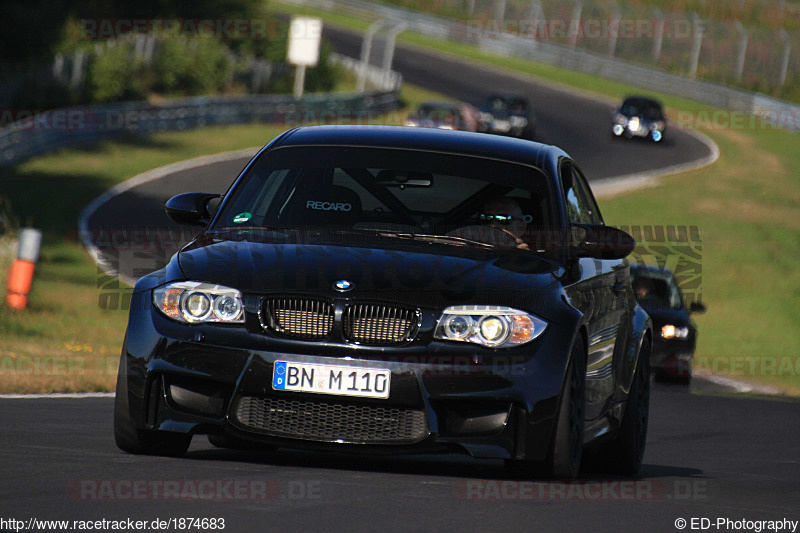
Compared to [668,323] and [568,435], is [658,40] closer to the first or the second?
[668,323]

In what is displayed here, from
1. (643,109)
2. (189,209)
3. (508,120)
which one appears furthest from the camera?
(643,109)

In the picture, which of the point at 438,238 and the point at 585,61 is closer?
the point at 438,238

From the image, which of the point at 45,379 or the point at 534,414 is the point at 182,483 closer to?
the point at 534,414

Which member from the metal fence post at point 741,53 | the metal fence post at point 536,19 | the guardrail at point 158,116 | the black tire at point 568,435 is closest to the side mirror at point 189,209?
the black tire at point 568,435

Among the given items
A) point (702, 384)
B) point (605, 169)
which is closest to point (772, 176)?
point (605, 169)

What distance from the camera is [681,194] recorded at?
3916 cm

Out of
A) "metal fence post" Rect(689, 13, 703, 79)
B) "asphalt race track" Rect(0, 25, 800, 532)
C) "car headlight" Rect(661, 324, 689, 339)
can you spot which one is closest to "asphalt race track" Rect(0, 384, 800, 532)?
"asphalt race track" Rect(0, 25, 800, 532)

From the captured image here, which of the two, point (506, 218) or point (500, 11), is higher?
point (506, 218)

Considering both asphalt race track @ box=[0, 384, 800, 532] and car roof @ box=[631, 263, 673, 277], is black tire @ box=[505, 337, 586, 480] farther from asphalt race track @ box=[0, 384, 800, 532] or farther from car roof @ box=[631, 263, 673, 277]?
car roof @ box=[631, 263, 673, 277]

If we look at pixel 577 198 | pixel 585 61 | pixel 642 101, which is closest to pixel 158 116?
pixel 642 101

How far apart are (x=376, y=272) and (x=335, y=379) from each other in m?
0.52

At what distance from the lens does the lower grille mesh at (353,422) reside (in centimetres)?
636

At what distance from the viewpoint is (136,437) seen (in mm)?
6691

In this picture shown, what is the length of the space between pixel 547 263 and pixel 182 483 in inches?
83.4
